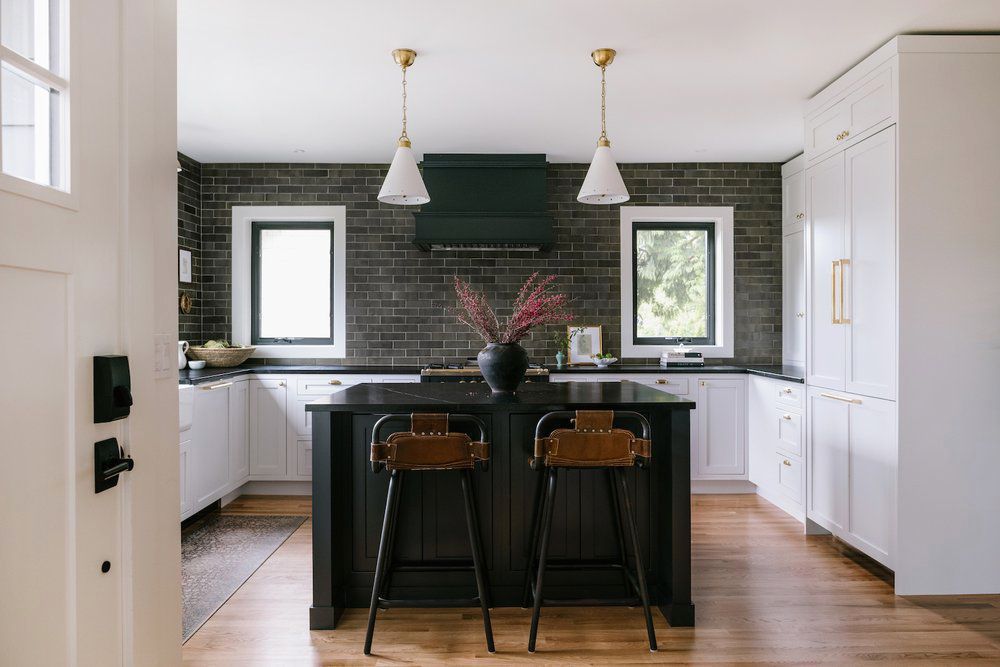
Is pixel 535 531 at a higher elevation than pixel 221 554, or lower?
higher

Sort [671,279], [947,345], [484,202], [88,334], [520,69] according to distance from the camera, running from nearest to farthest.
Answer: [88,334], [947,345], [520,69], [484,202], [671,279]

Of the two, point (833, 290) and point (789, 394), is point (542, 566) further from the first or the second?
point (789, 394)

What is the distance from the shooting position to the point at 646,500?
2.78m

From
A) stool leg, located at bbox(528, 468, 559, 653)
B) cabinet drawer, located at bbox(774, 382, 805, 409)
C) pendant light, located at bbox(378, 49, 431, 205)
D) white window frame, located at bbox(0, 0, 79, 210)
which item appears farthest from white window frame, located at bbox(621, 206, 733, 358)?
white window frame, located at bbox(0, 0, 79, 210)

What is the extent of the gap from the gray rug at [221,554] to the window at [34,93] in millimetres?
2099

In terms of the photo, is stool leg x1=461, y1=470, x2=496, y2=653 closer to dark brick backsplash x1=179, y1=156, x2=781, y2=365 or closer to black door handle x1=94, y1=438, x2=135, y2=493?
black door handle x1=94, y1=438, x2=135, y2=493

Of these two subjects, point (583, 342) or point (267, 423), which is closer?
point (267, 423)

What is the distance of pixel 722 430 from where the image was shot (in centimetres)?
470

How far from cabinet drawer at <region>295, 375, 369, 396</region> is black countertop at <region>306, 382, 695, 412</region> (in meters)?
1.66

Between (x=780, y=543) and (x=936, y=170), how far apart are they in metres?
2.22

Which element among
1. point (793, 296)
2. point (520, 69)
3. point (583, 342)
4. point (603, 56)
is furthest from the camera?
point (583, 342)

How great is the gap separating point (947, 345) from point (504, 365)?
211cm

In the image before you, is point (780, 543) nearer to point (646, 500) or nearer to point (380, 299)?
point (646, 500)

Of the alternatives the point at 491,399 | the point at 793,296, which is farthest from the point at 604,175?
the point at 793,296
